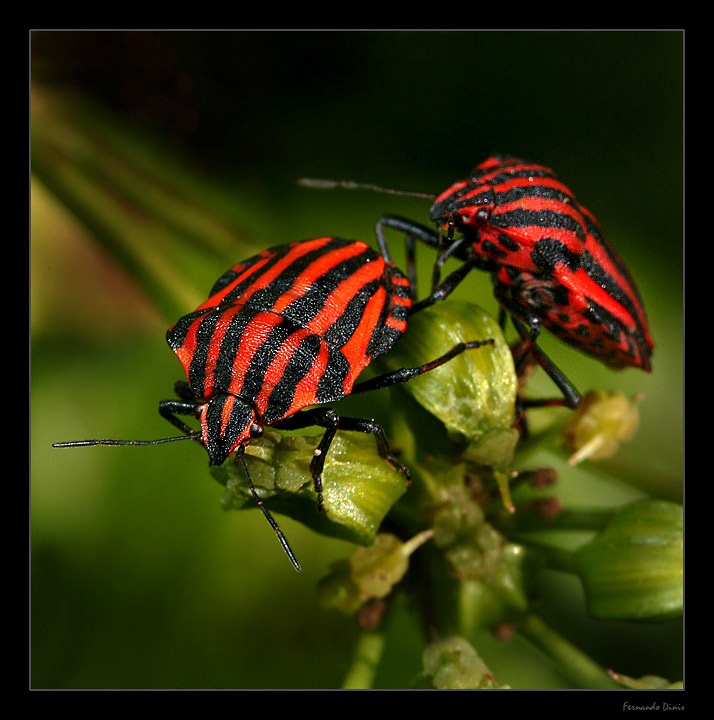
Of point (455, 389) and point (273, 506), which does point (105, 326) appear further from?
point (455, 389)

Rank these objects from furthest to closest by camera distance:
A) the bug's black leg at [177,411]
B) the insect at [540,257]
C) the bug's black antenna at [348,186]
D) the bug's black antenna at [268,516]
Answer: the bug's black antenna at [348,186]
the insect at [540,257]
the bug's black leg at [177,411]
the bug's black antenna at [268,516]

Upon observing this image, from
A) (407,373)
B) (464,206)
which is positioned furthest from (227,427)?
(464,206)

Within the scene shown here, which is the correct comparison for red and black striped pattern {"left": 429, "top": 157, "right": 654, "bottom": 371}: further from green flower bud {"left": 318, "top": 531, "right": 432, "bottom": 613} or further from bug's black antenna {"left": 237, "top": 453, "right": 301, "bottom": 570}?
bug's black antenna {"left": 237, "top": 453, "right": 301, "bottom": 570}

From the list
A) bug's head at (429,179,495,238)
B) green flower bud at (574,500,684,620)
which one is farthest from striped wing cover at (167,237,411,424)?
green flower bud at (574,500,684,620)

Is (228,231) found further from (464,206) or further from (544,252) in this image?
(544,252)

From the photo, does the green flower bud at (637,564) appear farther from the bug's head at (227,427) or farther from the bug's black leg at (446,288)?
the bug's head at (227,427)

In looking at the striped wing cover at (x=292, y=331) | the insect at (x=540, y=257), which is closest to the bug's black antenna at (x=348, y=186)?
the insect at (x=540, y=257)
